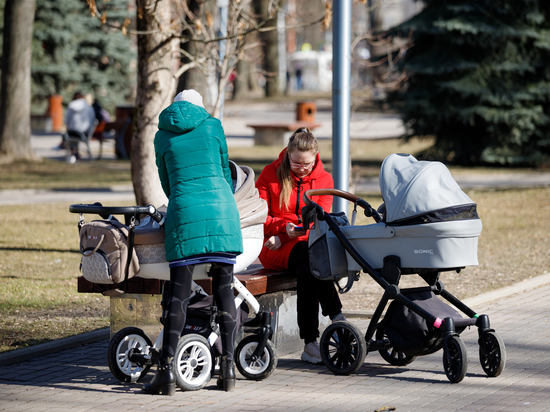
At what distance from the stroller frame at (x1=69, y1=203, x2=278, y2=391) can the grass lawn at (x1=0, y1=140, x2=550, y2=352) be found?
1368mm

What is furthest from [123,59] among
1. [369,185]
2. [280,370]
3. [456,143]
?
[280,370]

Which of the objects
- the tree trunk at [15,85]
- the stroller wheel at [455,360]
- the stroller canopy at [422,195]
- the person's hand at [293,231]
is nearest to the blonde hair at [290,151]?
the person's hand at [293,231]

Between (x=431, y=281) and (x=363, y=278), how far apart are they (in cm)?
359

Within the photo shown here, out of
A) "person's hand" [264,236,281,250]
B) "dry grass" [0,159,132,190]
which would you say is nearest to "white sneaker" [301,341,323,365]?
"person's hand" [264,236,281,250]

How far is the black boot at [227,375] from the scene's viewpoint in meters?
5.04

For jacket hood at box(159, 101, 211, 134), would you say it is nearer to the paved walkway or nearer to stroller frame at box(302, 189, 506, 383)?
stroller frame at box(302, 189, 506, 383)

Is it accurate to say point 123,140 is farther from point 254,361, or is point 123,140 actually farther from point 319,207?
point 254,361

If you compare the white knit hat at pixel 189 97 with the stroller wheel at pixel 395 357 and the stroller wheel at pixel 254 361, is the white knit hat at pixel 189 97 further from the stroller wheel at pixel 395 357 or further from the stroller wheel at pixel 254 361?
the stroller wheel at pixel 395 357

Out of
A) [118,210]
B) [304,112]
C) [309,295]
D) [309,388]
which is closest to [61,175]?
[304,112]

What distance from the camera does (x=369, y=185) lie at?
673 inches

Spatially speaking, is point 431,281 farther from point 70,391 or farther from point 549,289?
point 549,289

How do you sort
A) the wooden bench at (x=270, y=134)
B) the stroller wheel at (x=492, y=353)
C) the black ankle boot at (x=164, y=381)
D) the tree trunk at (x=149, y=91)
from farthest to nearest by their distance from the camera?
the wooden bench at (x=270, y=134)
the tree trunk at (x=149, y=91)
the stroller wheel at (x=492, y=353)
the black ankle boot at (x=164, y=381)

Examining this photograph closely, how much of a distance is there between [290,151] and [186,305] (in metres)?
1.46

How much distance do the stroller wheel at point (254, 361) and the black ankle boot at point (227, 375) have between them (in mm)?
228
